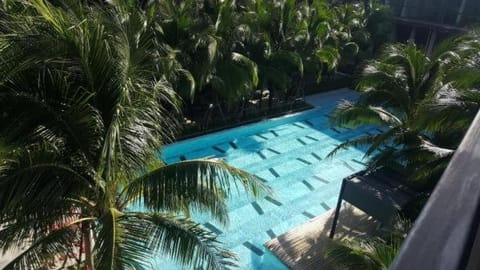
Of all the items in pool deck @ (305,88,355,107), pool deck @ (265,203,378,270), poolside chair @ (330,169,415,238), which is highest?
poolside chair @ (330,169,415,238)

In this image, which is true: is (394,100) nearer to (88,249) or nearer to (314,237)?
(314,237)

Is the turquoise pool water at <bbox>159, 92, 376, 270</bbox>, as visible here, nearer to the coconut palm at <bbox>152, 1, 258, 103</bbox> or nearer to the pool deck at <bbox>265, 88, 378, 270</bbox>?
the pool deck at <bbox>265, 88, 378, 270</bbox>

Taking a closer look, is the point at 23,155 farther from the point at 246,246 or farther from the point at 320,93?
the point at 320,93

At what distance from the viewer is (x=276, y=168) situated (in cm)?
1146

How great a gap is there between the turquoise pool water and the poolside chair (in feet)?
5.28

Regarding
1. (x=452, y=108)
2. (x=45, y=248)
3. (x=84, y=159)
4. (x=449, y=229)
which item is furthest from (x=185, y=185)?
(x=452, y=108)

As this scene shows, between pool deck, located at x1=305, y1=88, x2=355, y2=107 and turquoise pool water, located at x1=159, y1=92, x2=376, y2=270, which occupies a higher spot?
turquoise pool water, located at x1=159, y1=92, x2=376, y2=270

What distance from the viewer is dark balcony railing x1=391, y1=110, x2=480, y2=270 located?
831 millimetres

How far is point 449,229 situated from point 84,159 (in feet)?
13.3

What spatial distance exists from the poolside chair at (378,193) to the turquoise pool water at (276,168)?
1608 millimetres

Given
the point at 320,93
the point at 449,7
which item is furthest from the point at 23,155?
the point at 449,7

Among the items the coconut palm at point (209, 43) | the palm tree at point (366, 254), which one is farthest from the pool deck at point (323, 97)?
the palm tree at point (366, 254)

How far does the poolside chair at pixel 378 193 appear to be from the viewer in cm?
727

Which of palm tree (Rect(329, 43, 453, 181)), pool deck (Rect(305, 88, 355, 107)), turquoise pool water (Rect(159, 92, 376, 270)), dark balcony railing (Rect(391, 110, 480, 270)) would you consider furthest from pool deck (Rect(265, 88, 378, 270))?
pool deck (Rect(305, 88, 355, 107))
